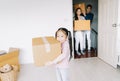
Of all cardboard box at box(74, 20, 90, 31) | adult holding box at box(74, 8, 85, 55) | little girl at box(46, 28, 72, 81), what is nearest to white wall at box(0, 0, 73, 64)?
cardboard box at box(74, 20, 90, 31)

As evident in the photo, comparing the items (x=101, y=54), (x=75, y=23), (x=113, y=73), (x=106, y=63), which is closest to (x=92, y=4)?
(x=75, y=23)

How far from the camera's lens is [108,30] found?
3.65 m

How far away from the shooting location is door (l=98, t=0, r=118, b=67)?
3.38m

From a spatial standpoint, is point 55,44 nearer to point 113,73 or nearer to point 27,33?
point 113,73

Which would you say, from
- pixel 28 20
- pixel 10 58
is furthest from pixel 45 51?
pixel 28 20

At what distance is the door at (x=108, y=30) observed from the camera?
3.38m

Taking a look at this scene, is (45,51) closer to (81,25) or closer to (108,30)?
(108,30)

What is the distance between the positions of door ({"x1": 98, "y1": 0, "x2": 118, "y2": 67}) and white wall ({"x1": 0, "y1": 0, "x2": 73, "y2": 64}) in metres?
0.84

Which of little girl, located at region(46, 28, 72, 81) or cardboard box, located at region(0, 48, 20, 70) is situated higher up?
little girl, located at region(46, 28, 72, 81)

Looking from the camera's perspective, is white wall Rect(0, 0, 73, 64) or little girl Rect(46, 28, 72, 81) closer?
little girl Rect(46, 28, 72, 81)

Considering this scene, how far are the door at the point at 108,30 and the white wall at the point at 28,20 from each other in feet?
2.77

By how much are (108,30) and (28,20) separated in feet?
6.74

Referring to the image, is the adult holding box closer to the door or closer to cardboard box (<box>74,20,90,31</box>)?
cardboard box (<box>74,20,90,31</box>)

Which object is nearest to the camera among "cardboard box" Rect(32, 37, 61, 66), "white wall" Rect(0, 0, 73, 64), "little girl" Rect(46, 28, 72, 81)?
"cardboard box" Rect(32, 37, 61, 66)
